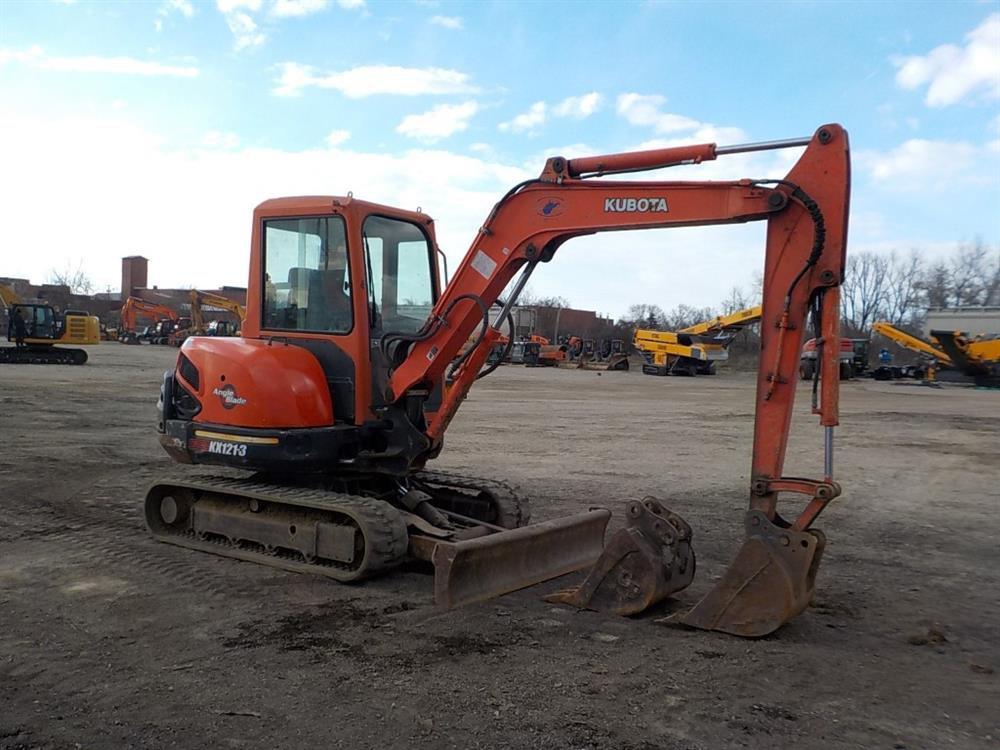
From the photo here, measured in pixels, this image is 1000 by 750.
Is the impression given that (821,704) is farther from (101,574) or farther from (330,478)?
(101,574)

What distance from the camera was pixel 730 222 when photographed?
17.7 ft

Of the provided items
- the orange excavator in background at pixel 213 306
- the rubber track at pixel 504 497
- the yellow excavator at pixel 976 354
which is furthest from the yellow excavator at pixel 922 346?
the rubber track at pixel 504 497

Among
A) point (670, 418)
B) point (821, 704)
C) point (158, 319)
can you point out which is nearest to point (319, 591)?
point (821, 704)

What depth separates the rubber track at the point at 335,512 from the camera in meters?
5.95

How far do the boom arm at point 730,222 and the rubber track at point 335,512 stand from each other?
0.93m

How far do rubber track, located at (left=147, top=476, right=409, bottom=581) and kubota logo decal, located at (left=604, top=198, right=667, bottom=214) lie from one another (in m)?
2.65

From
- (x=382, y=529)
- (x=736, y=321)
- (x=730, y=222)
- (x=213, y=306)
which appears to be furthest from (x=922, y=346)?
(x=382, y=529)

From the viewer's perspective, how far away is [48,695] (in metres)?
4.11

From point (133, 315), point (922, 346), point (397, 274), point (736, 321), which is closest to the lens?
point (397, 274)

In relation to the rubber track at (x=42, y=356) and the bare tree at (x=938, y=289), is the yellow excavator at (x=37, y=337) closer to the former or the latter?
the rubber track at (x=42, y=356)

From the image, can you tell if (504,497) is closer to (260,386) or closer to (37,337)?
(260,386)

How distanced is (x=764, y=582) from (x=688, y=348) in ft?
119

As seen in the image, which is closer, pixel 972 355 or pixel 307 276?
pixel 307 276

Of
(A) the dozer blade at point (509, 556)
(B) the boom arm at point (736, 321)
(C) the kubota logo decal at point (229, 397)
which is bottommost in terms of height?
(A) the dozer blade at point (509, 556)
